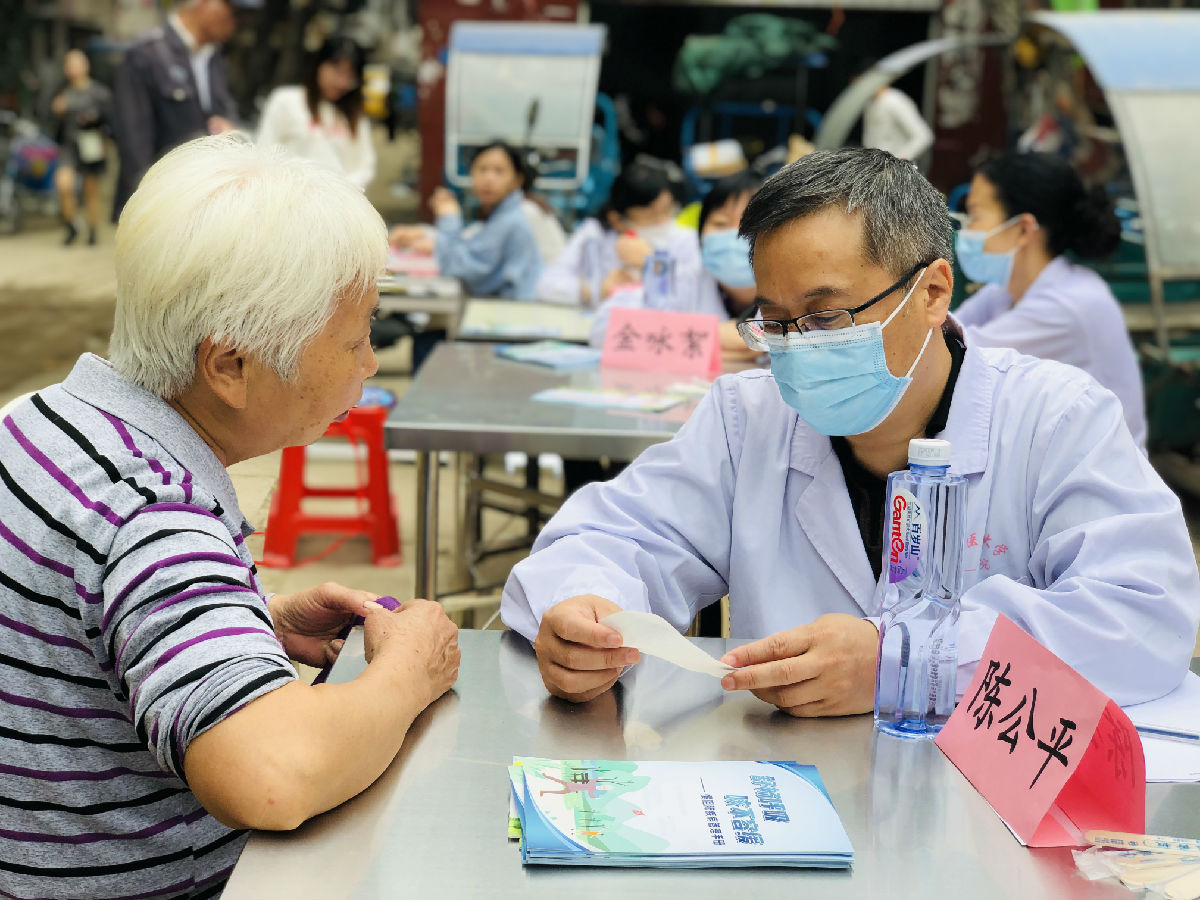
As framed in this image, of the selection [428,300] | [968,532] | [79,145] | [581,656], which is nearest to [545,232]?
[428,300]

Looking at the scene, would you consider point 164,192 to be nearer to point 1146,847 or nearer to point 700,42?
point 1146,847

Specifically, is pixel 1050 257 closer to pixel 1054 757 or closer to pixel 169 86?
pixel 1054 757

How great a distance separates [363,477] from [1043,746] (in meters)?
5.13

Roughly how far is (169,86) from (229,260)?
6.04 m

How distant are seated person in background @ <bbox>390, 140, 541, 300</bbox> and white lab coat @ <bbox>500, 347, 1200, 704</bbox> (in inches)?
160

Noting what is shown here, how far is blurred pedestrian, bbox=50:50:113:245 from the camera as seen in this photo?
578 inches

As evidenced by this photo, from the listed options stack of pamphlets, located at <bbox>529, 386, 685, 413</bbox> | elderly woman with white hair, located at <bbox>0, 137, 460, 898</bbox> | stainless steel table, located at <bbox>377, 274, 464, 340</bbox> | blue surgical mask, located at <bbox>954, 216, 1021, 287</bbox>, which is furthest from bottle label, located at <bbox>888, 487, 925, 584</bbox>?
stainless steel table, located at <bbox>377, 274, 464, 340</bbox>

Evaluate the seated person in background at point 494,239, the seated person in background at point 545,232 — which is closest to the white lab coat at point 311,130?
the seated person in background at point 545,232

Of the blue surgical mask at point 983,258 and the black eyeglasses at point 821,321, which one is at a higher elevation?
the black eyeglasses at point 821,321

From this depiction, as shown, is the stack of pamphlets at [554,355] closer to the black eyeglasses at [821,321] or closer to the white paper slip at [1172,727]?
the black eyeglasses at [821,321]

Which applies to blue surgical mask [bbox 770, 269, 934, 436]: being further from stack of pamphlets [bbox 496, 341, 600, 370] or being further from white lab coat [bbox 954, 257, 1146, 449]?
white lab coat [bbox 954, 257, 1146, 449]

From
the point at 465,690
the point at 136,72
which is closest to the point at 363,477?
the point at 136,72

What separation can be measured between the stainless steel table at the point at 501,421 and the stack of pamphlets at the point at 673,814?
5.30 ft

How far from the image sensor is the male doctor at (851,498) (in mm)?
1510
